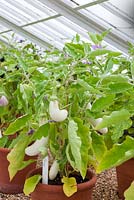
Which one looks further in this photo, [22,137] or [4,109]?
[4,109]

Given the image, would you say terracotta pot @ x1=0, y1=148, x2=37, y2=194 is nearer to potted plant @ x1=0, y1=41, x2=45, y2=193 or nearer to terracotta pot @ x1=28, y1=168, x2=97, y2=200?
potted plant @ x1=0, y1=41, x2=45, y2=193

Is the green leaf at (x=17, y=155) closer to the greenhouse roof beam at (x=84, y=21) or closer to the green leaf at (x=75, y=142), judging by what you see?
the green leaf at (x=75, y=142)

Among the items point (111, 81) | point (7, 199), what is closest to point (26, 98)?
point (111, 81)

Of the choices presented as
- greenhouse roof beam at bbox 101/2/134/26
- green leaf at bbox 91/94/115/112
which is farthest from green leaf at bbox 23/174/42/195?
greenhouse roof beam at bbox 101/2/134/26

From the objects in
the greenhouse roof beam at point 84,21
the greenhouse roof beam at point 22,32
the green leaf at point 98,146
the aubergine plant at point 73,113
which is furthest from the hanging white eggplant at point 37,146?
the greenhouse roof beam at point 22,32

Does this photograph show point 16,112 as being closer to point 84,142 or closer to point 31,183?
point 31,183

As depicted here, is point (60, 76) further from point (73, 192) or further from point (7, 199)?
point (7, 199)
